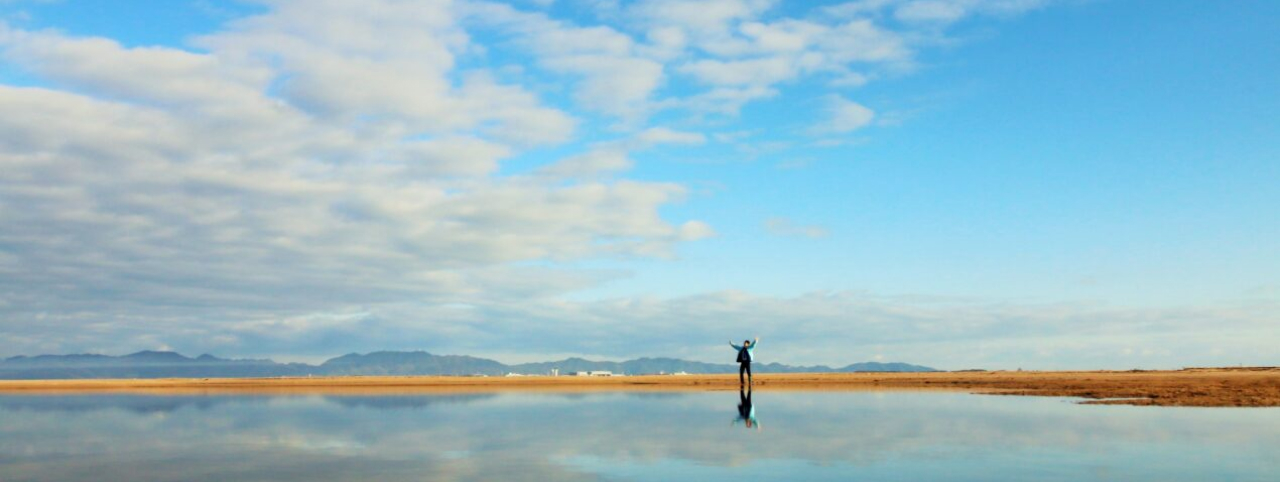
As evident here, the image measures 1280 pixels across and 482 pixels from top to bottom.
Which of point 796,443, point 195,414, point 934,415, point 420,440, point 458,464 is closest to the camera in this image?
point 458,464

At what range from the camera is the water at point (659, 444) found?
16672mm

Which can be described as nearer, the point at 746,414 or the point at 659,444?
the point at 659,444

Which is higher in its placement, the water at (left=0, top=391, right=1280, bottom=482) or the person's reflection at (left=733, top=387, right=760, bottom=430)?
the person's reflection at (left=733, top=387, right=760, bottom=430)

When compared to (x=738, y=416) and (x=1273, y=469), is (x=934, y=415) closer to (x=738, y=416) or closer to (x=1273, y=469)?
(x=738, y=416)

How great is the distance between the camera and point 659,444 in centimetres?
2167

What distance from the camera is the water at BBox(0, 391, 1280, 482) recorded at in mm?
16672

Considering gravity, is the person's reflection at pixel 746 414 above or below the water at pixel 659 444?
above

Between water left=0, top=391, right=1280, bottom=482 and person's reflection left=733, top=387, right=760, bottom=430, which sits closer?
water left=0, top=391, right=1280, bottom=482

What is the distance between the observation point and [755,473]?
647 inches

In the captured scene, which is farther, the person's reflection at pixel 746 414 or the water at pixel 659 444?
the person's reflection at pixel 746 414

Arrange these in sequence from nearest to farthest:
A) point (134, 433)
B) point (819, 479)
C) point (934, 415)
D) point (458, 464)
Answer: point (819, 479)
point (458, 464)
point (134, 433)
point (934, 415)

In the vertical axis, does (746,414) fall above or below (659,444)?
above

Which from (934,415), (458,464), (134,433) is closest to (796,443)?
(458,464)

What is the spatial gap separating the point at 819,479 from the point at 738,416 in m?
14.9
